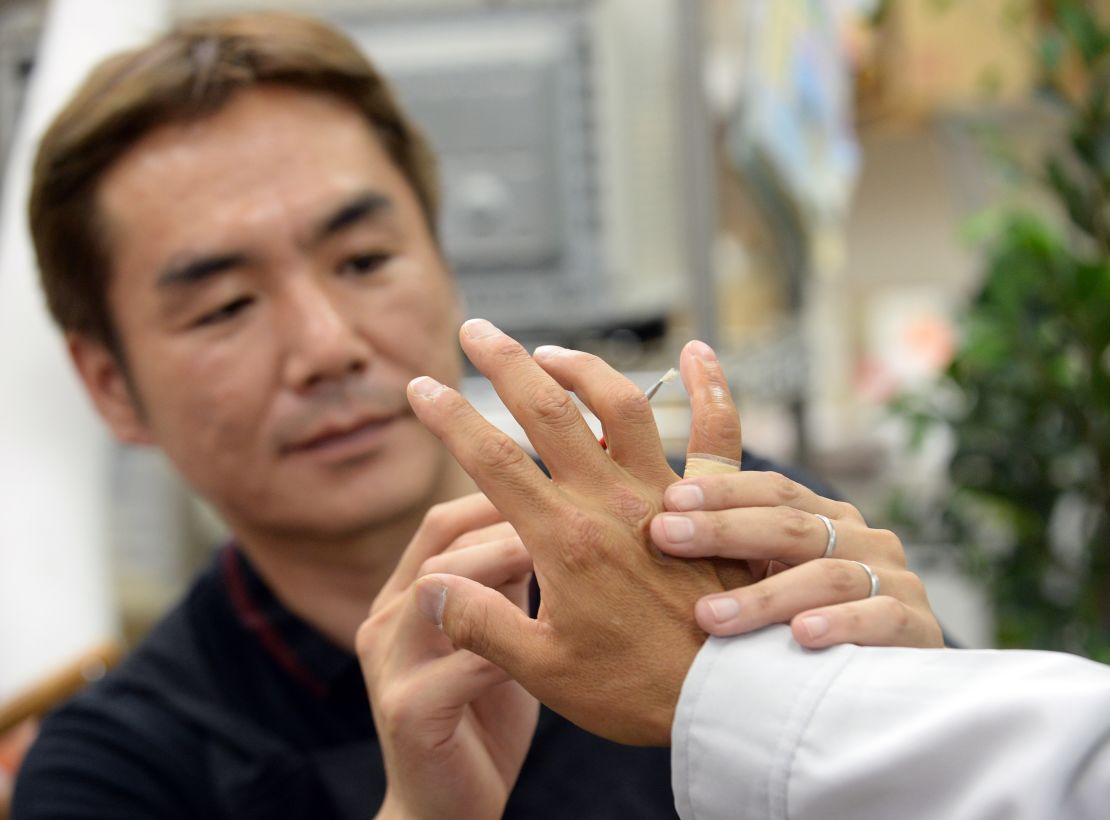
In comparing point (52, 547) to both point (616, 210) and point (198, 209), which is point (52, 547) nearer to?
point (198, 209)

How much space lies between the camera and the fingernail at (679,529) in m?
0.43

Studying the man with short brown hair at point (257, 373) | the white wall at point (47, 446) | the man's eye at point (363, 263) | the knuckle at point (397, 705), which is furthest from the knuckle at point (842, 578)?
the white wall at point (47, 446)

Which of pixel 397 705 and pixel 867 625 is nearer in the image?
pixel 867 625

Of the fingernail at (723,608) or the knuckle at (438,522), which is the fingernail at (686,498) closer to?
the fingernail at (723,608)

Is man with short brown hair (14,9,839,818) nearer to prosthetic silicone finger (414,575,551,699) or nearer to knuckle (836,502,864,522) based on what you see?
prosthetic silicone finger (414,575,551,699)

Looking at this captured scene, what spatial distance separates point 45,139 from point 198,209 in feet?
0.59

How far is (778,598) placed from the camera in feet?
1.42

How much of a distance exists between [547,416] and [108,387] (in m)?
0.64

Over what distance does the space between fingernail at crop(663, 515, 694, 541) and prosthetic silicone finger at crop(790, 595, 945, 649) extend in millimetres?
51

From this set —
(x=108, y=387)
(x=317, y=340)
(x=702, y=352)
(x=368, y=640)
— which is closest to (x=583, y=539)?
(x=702, y=352)

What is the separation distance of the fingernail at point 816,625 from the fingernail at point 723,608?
0.08ft

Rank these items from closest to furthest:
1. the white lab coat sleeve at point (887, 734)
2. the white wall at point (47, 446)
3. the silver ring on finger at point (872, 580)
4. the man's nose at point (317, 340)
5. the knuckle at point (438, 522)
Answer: the white lab coat sleeve at point (887, 734) < the silver ring on finger at point (872, 580) < the knuckle at point (438, 522) < the man's nose at point (317, 340) < the white wall at point (47, 446)

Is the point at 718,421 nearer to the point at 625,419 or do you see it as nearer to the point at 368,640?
the point at 625,419

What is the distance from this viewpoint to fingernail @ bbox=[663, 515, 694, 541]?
0.43m
